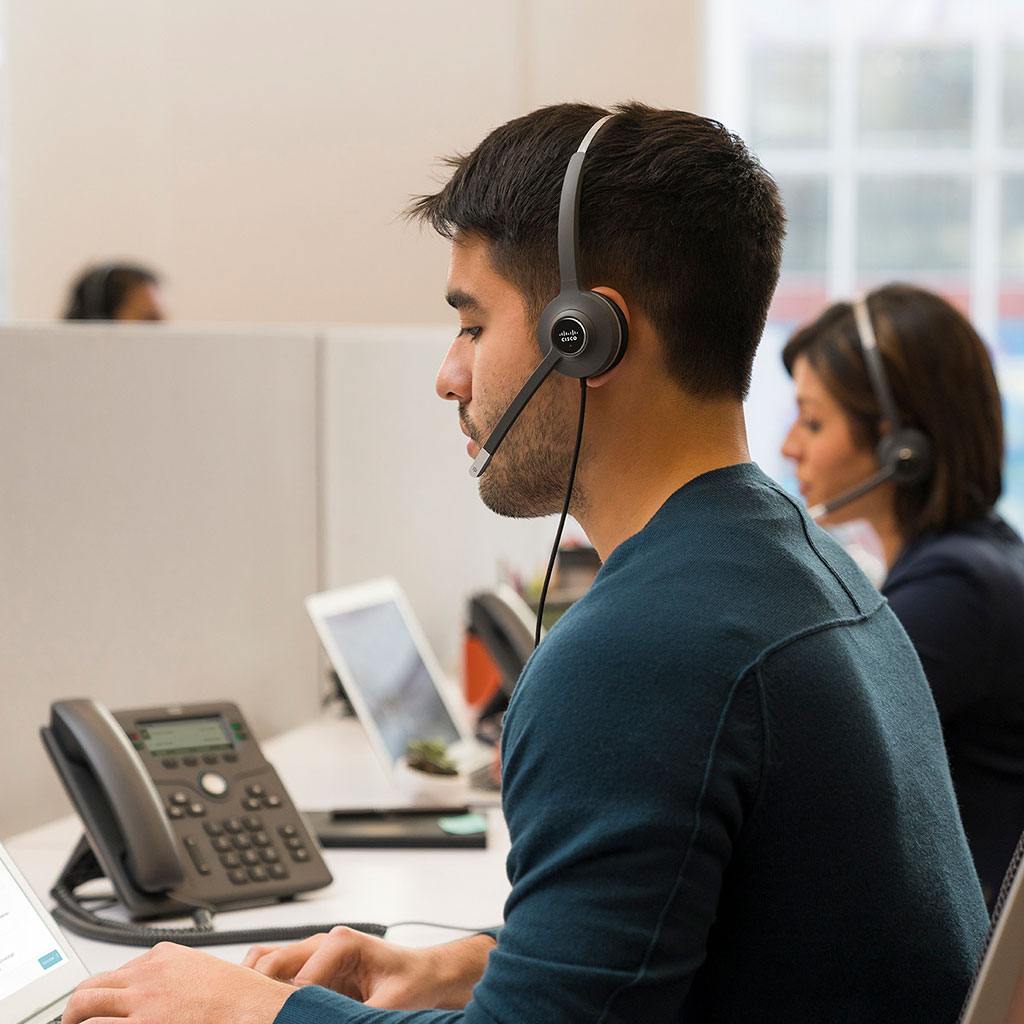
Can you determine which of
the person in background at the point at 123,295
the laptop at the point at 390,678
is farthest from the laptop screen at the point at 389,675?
the person in background at the point at 123,295

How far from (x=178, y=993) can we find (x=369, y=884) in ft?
1.69

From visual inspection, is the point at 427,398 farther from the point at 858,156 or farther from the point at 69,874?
the point at 858,156

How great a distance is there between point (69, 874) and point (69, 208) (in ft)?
11.1

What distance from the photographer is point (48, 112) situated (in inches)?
163

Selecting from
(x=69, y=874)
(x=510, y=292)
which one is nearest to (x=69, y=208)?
(x=69, y=874)

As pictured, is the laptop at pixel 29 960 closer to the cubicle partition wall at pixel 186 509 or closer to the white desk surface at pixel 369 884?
the white desk surface at pixel 369 884

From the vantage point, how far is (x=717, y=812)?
673 mm

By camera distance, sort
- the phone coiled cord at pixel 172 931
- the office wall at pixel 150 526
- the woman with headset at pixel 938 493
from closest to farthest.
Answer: the phone coiled cord at pixel 172 931, the office wall at pixel 150 526, the woman with headset at pixel 938 493

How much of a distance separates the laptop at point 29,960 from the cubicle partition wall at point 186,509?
466mm

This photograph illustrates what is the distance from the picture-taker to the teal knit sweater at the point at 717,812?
2.15ft

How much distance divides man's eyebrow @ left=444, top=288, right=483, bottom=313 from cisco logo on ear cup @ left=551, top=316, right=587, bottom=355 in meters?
0.10

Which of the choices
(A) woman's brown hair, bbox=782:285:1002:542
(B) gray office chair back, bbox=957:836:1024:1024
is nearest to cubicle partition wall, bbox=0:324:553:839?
(A) woman's brown hair, bbox=782:285:1002:542

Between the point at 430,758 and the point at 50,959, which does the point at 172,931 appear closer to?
the point at 50,959

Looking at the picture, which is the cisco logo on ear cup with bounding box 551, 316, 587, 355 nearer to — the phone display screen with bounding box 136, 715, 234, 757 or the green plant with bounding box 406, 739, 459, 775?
the phone display screen with bounding box 136, 715, 234, 757
